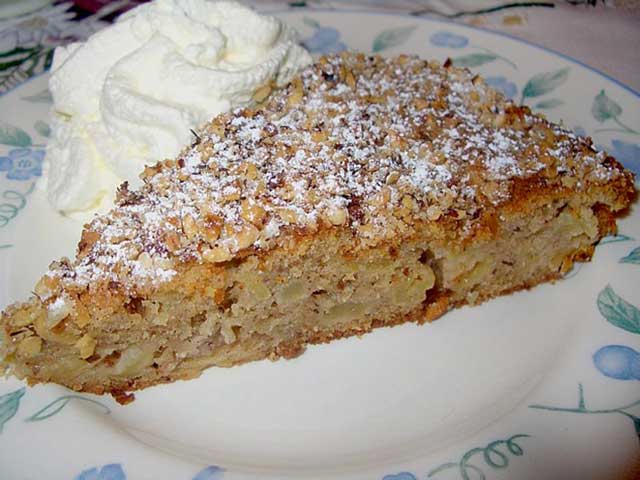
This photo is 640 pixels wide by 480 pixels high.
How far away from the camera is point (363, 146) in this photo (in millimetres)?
2217

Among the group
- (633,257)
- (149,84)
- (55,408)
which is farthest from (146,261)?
(633,257)

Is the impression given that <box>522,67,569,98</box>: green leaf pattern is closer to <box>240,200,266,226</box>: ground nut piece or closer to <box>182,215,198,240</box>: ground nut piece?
<box>240,200,266,226</box>: ground nut piece

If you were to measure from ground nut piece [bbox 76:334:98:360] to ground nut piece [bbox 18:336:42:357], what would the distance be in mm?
108

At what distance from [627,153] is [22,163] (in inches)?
91.7

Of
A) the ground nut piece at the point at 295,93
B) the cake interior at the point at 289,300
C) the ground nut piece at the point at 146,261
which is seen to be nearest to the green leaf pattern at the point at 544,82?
the cake interior at the point at 289,300

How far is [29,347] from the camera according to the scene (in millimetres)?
1861

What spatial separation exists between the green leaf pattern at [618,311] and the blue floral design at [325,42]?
1.70 meters

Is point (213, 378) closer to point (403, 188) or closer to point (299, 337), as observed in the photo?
point (299, 337)

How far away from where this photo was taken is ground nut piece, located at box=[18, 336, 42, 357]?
1860 mm

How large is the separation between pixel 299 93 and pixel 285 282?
0.77m

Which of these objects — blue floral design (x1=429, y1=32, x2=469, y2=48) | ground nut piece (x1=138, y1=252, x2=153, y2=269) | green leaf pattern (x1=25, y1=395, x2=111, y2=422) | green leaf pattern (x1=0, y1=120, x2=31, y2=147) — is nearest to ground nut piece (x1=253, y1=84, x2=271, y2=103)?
ground nut piece (x1=138, y1=252, x2=153, y2=269)

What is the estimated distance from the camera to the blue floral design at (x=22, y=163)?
8.48 ft

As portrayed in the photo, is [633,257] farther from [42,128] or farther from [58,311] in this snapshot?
[42,128]

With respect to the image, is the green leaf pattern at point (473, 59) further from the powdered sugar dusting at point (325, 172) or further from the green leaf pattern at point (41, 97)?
the green leaf pattern at point (41, 97)
